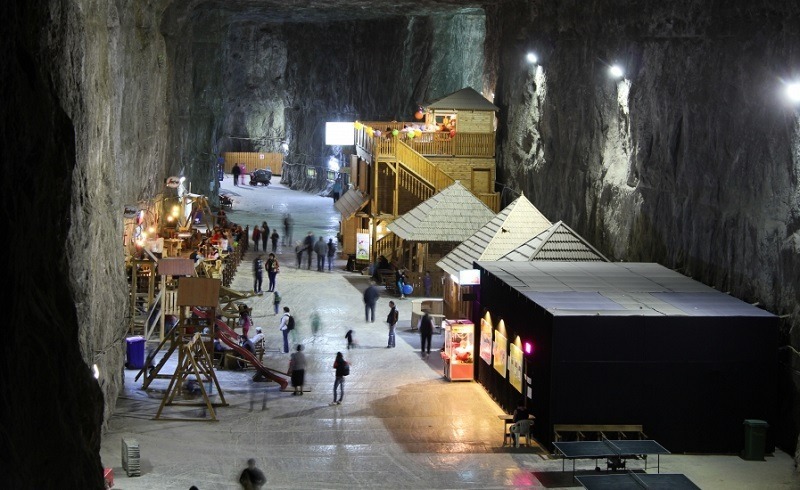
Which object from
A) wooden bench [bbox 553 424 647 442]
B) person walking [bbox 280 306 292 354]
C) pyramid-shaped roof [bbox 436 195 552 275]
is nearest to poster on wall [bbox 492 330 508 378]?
wooden bench [bbox 553 424 647 442]

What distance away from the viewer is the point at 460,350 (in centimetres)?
2867

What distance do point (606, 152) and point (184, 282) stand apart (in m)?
14.7

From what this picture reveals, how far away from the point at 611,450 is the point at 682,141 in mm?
10700

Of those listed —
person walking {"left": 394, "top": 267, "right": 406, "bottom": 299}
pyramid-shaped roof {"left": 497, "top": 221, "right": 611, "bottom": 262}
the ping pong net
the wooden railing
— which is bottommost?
the ping pong net

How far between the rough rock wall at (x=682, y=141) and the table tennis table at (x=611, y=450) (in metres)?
3.50

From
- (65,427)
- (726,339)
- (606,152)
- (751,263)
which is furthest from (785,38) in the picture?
(65,427)

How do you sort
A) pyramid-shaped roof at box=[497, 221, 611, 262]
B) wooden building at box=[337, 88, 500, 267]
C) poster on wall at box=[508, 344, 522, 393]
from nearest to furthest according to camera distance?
poster on wall at box=[508, 344, 522, 393], pyramid-shaped roof at box=[497, 221, 611, 262], wooden building at box=[337, 88, 500, 267]

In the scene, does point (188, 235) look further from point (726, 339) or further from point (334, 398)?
point (726, 339)

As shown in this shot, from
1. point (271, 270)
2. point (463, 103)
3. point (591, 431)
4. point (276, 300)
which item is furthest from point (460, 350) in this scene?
point (463, 103)

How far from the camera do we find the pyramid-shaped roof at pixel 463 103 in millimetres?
45938

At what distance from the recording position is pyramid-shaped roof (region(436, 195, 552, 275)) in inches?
1309

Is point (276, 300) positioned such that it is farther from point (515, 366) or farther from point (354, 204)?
point (354, 204)

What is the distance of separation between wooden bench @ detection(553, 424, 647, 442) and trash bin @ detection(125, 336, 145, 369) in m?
10.9

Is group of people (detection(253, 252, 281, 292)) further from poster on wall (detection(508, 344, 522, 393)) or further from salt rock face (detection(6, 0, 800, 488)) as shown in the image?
poster on wall (detection(508, 344, 522, 393))
